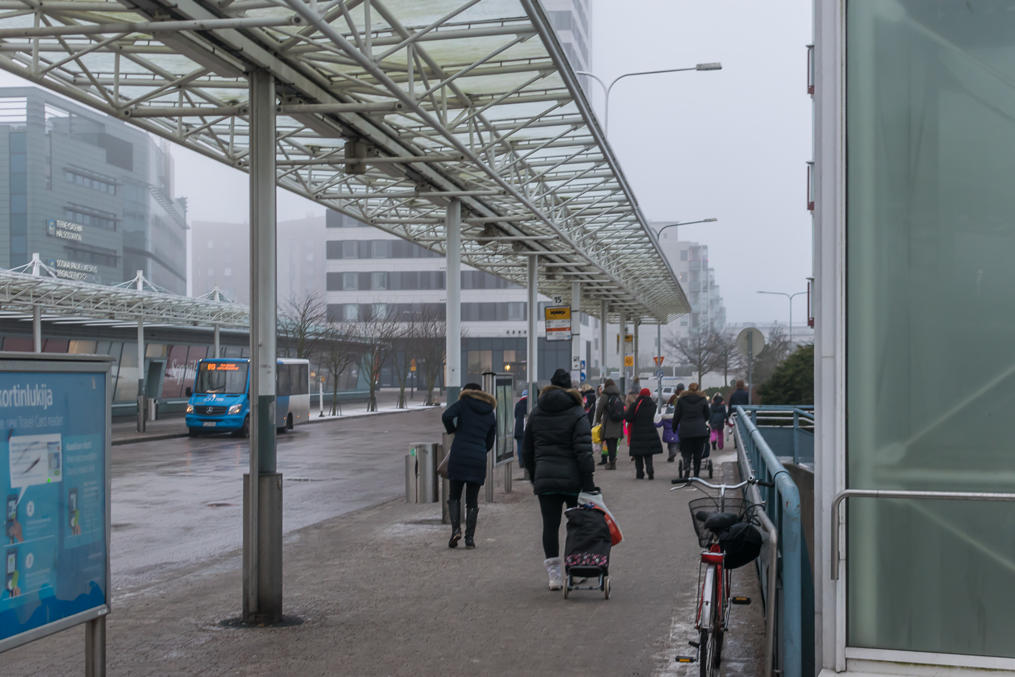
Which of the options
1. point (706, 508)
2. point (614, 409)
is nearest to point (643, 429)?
point (614, 409)

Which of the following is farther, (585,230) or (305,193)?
(585,230)

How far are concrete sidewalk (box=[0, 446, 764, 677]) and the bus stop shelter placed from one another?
0.78 m

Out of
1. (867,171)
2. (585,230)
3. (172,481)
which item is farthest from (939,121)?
(585,230)

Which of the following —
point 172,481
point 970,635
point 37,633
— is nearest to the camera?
point 970,635

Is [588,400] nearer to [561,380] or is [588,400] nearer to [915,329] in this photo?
[561,380]

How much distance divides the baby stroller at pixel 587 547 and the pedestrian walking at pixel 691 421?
9.73 meters

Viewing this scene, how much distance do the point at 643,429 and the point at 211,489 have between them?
7.55 metres

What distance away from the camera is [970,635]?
4234mm

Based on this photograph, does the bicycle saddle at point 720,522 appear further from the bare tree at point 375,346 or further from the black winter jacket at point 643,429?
the bare tree at point 375,346

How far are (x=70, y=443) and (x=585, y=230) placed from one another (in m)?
22.4

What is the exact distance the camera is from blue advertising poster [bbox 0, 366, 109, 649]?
491 cm

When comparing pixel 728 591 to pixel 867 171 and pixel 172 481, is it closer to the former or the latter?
pixel 867 171

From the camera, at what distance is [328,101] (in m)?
10.8

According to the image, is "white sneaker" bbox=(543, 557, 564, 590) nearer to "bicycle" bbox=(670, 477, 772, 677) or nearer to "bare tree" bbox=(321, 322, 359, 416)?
"bicycle" bbox=(670, 477, 772, 677)
